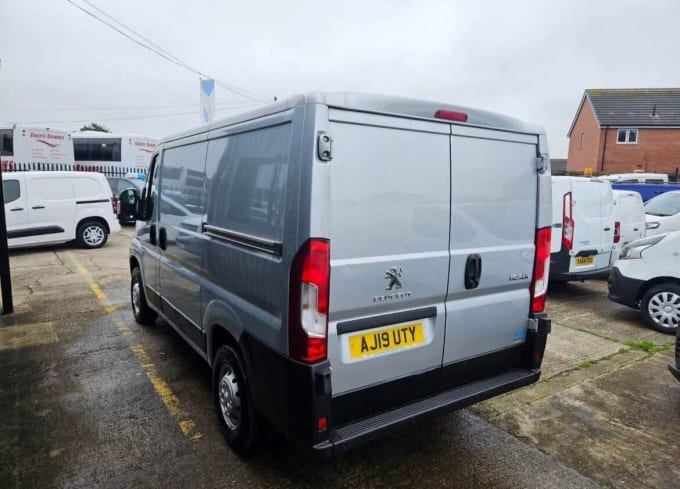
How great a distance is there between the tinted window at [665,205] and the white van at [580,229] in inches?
176

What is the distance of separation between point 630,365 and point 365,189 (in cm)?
375

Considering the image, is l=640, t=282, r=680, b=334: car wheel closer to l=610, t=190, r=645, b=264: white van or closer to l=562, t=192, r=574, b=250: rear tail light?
l=562, t=192, r=574, b=250: rear tail light

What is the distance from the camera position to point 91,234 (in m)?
11.3

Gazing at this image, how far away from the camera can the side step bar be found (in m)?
2.25

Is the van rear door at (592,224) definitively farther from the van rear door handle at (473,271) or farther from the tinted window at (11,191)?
the tinted window at (11,191)

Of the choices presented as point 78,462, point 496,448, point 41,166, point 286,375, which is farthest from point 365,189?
point 41,166

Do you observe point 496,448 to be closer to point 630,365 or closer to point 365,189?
point 365,189

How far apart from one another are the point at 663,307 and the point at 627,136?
33.0 metres

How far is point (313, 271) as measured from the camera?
212 cm

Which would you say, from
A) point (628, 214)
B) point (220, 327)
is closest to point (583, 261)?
point (628, 214)

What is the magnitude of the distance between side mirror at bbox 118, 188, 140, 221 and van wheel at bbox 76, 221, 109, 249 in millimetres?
7642

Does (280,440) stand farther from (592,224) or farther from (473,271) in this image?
(592,224)

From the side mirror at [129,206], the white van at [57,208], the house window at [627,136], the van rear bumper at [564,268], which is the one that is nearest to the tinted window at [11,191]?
the white van at [57,208]

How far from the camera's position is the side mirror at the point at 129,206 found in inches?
181
